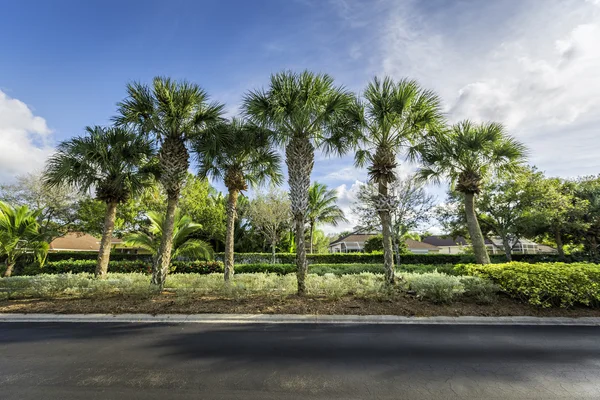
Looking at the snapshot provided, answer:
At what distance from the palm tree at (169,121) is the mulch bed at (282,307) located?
1.69 m

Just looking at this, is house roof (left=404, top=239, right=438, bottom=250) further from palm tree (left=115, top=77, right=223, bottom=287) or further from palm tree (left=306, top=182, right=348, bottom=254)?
palm tree (left=115, top=77, right=223, bottom=287)

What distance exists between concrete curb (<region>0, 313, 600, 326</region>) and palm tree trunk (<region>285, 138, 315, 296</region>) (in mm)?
2277

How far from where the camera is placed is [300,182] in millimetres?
9477

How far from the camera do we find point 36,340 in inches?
217

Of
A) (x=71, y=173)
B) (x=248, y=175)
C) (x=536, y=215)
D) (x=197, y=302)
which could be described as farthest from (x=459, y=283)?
(x=71, y=173)

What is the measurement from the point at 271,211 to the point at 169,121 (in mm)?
14922

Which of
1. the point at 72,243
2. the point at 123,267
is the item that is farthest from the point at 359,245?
the point at 72,243

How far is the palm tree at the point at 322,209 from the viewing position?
2910 centimetres

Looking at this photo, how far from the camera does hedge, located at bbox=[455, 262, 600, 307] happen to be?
7.47 meters

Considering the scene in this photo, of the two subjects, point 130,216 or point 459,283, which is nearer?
point 459,283

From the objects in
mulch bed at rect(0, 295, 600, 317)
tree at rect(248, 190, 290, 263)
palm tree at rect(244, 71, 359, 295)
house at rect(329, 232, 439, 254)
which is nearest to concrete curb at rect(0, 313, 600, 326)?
mulch bed at rect(0, 295, 600, 317)

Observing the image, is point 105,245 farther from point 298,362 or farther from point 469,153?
point 469,153

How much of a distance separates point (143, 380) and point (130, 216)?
18.4 m

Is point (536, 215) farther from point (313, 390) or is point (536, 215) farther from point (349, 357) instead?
point (313, 390)
